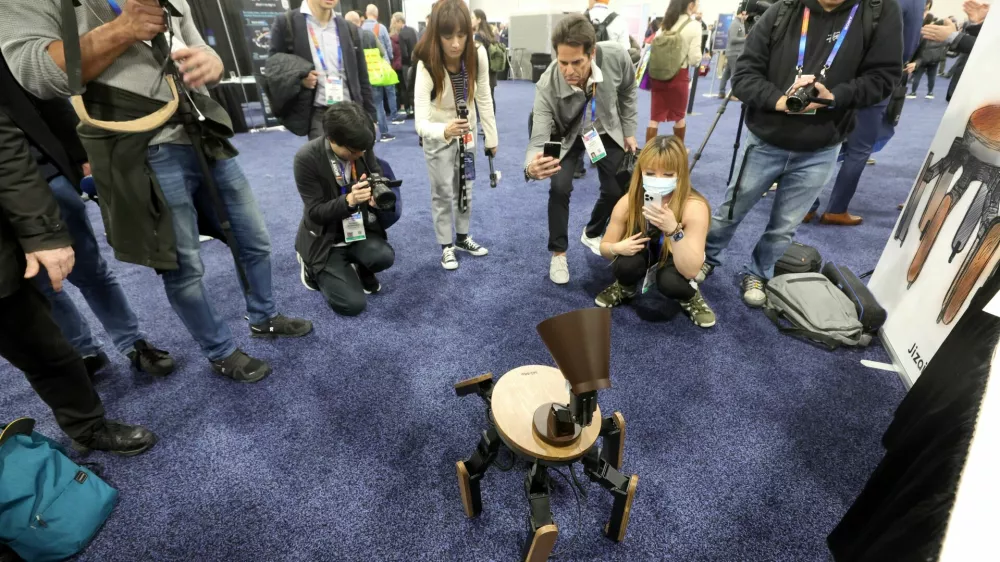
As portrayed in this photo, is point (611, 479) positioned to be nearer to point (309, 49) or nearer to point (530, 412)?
point (530, 412)

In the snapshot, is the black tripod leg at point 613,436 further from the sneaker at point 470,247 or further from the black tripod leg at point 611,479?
the sneaker at point 470,247

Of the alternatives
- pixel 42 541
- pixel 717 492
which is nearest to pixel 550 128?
pixel 717 492

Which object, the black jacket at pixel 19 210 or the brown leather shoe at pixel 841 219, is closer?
the black jacket at pixel 19 210

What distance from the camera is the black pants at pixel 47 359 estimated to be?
1309 millimetres

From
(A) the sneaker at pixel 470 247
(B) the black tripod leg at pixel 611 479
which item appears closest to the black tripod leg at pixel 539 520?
(B) the black tripod leg at pixel 611 479

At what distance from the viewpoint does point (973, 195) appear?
1.83 meters

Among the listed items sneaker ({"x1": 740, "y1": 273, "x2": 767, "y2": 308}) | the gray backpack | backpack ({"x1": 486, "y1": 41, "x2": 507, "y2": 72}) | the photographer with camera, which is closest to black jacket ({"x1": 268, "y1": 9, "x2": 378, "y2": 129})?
the photographer with camera

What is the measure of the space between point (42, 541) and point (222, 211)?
1.08 metres

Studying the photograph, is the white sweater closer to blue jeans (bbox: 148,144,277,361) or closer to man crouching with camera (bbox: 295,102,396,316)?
man crouching with camera (bbox: 295,102,396,316)

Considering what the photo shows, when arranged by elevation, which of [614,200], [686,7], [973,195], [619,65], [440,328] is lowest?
[440,328]

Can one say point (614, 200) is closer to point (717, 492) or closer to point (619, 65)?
point (619, 65)

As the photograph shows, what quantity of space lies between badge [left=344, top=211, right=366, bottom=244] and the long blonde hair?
1373mm

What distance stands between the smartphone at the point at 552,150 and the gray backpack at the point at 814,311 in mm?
1374

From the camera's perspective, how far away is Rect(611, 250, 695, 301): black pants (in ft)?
7.57
